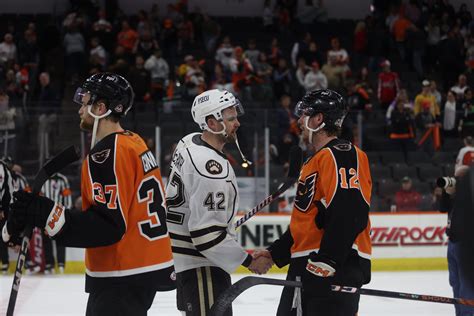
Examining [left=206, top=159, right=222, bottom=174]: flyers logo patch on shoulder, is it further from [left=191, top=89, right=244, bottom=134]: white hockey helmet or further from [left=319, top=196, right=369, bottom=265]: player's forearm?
[left=319, top=196, right=369, bottom=265]: player's forearm

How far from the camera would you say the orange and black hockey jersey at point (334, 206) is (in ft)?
11.6

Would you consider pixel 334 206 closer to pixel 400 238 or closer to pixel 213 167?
pixel 213 167

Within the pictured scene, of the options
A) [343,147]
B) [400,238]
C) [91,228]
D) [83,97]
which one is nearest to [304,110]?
[343,147]

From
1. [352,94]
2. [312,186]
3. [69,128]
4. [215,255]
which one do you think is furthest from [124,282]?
[352,94]

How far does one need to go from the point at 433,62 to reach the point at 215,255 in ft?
39.3

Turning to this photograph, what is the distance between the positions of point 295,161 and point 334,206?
76 cm

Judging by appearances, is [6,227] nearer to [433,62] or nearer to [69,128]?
[69,128]

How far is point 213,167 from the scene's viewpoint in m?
3.83

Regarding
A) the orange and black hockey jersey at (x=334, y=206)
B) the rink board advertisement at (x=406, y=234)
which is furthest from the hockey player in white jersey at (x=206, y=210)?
the rink board advertisement at (x=406, y=234)

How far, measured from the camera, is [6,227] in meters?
3.03

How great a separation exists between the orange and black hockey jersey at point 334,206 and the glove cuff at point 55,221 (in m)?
1.05

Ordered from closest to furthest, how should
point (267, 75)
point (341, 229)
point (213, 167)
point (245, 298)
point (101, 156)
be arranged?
1. point (101, 156)
2. point (341, 229)
3. point (213, 167)
4. point (245, 298)
5. point (267, 75)

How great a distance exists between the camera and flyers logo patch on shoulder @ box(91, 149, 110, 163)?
3209 millimetres

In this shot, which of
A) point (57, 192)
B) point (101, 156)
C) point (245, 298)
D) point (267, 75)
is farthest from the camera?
point (267, 75)
